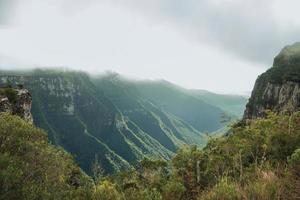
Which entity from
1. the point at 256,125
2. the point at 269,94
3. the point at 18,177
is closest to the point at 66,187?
the point at 18,177

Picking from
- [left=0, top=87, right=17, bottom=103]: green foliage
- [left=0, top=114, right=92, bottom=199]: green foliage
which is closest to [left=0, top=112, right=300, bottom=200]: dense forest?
[left=0, top=114, right=92, bottom=199]: green foliage

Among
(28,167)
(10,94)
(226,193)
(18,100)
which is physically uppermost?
(226,193)

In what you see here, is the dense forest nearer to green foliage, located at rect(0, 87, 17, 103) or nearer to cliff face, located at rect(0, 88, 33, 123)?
cliff face, located at rect(0, 88, 33, 123)

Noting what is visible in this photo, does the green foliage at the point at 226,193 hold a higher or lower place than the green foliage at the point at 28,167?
higher

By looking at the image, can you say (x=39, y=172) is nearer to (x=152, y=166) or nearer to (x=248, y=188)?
(x=248, y=188)

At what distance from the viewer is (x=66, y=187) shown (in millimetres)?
37719

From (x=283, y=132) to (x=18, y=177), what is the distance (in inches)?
1068

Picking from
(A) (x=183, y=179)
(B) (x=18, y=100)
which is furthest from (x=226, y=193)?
(B) (x=18, y=100)

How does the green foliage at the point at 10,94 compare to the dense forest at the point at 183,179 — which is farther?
the green foliage at the point at 10,94

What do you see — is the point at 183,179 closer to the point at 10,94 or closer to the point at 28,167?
the point at 28,167

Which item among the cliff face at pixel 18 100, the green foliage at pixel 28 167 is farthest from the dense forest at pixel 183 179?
the cliff face at pixel 18 100

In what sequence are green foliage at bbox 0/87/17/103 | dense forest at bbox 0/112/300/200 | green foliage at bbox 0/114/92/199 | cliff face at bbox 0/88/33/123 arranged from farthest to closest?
green foliage at bbox 0/87/17/103 → cliff face at bbox 0/88/33/123 → green foliage at bbox 0/114/92/199 → dense forest at bbox 0/112/300/200

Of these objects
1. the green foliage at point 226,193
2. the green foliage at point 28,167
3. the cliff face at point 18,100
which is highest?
the green foliage at point 226,193

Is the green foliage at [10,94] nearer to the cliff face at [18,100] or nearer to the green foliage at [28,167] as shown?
the cliff face at [18,100]
